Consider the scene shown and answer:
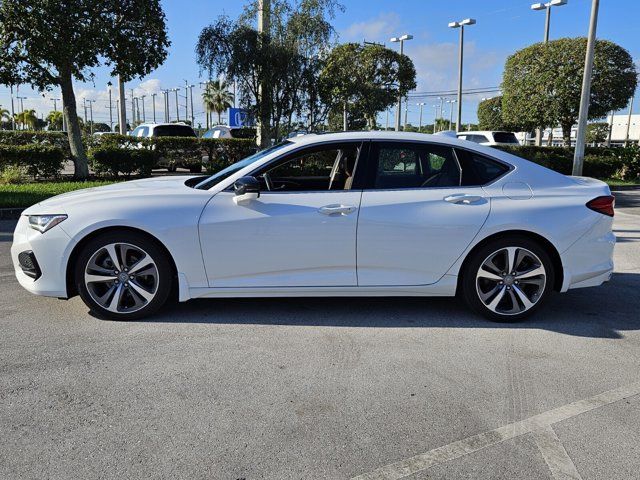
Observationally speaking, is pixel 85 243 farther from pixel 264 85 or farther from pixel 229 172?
pixel 264 85

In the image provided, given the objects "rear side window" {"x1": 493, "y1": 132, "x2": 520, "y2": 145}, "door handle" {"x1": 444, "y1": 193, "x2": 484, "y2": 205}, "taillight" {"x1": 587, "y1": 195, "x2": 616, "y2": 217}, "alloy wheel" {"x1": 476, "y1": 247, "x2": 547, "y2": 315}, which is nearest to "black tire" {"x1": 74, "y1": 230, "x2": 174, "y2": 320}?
"door handle" {"x1": 444, "y1": 193, "x2": 484, "y2": 205}

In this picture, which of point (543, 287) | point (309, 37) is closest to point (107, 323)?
point (543, 287)

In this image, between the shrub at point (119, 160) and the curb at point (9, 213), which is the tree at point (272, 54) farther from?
the curb at point (9, 213)

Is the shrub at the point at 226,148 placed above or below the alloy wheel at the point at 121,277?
above

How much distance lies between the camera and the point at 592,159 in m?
20.5

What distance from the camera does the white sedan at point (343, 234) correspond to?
445 centimetres

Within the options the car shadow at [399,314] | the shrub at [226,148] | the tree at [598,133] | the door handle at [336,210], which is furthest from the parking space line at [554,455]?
the tree at [598,133]

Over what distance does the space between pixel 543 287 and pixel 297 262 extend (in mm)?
2123

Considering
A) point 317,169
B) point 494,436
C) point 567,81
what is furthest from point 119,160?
point 567,81

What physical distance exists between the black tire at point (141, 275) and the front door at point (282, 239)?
0.37 metres

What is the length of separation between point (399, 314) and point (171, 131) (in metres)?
19.1

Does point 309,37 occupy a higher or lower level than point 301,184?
higher

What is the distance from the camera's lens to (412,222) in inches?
179

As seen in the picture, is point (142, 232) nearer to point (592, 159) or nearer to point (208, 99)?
point (592, 159)
